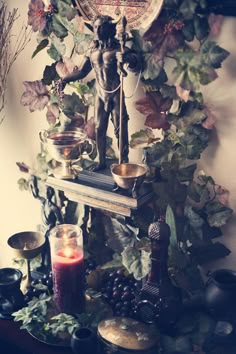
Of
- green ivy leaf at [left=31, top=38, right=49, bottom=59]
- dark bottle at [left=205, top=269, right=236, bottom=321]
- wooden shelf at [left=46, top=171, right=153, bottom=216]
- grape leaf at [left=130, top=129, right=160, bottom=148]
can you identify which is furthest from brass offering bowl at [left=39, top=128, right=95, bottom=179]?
dark bottle at [left=205, top=269, right=236, bottom=321]

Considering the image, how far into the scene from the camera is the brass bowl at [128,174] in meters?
1.52

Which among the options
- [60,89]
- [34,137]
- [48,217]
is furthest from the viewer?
[34,137]

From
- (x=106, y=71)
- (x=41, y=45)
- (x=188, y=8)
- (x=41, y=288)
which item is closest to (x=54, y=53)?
(x=41, y=45)

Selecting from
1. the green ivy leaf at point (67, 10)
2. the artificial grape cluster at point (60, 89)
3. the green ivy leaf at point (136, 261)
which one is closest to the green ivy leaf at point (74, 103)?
the artificial grape cluster at point (60, 89)

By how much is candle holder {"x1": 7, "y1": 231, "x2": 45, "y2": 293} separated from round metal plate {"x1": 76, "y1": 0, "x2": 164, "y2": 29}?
2.37ft

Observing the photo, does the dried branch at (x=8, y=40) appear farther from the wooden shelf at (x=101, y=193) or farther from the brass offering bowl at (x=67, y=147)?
the wooden shelf at (x=101, y=193)

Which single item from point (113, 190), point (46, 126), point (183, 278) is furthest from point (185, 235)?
point (46, 126)

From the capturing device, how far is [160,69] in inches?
61.2

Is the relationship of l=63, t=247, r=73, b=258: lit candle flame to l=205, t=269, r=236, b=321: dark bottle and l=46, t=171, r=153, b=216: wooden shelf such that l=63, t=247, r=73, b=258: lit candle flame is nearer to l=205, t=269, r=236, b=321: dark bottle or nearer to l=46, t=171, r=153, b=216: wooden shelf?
l=46, t=171, r=153, b=216: wooden shelf

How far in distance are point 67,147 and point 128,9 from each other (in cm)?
41

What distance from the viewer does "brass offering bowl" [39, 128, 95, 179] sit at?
64.6 inches

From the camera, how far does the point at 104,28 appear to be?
152 centimetres

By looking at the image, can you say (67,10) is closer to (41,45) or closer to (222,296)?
(41,45)

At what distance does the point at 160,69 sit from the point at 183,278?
58 cm
